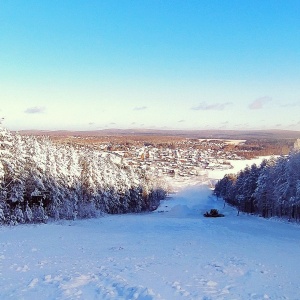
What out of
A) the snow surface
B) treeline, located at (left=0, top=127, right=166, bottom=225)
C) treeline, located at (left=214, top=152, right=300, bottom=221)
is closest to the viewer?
the snow surface

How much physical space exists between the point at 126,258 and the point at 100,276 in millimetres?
4658

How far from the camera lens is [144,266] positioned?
1543 centimetres

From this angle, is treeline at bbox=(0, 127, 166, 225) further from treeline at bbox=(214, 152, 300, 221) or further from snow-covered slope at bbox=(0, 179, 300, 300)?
treeline at bbox=(214, 152, 300, 221)

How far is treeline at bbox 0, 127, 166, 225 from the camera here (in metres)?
31.0

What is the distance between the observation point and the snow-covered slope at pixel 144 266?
36.5 feet

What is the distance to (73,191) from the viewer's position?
43594 mm

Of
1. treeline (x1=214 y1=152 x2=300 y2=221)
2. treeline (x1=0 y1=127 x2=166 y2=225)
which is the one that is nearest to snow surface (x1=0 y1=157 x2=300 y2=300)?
treeline (x1=0 y1=127 x2=166 y2=225)

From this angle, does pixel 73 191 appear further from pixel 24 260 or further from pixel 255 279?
pixel 255 279

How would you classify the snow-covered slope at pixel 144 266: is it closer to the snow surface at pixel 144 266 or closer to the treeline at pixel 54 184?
the snow surface at pixel 144 266

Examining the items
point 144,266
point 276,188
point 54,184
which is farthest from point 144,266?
point 276,188

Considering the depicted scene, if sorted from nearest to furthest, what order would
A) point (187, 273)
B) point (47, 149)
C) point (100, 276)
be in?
point (100, 276), point (187, 273), point (47, 149)

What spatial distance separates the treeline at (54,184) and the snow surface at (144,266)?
5584 millimetres

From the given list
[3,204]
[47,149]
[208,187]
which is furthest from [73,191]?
[208,187]

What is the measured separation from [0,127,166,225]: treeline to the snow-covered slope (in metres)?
5.13
